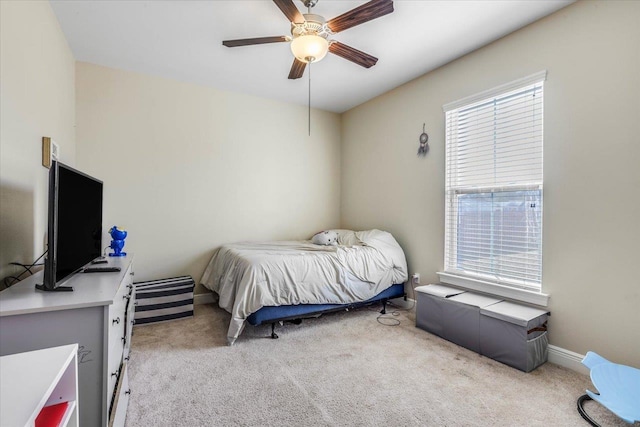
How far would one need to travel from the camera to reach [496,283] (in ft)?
8.55

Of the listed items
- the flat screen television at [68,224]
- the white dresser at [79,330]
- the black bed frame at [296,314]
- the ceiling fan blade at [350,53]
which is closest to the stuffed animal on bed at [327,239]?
the black bed frame at [296,314]

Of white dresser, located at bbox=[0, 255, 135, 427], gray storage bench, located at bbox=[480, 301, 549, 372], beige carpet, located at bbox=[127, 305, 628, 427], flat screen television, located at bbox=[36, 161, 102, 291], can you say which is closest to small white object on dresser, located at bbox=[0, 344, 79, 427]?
white dresser, located at bbox=[0, 255, 135, 427]

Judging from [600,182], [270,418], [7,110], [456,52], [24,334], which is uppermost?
[456,52]

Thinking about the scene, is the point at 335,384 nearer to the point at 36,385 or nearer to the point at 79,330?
the point at 79,330

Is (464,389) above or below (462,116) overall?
below

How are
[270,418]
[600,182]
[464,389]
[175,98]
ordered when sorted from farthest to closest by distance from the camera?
[175,98] → [600,182] → [464,389] → [270,418]

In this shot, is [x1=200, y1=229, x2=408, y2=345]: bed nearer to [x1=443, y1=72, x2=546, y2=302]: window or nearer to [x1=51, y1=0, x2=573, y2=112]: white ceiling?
[x1=443, y1=72, x2=546, y2=302]: window

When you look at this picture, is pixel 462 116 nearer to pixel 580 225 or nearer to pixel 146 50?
pixel 580 225

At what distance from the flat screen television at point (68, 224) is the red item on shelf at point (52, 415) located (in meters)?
0.57

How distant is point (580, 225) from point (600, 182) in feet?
1.03

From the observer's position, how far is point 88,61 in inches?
121

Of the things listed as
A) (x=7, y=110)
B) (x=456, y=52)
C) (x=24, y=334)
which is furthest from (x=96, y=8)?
(x=456, y=52)

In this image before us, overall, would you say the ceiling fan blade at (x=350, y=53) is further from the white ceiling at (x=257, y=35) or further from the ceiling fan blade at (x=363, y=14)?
the white ceiling at (x=257, y=35)

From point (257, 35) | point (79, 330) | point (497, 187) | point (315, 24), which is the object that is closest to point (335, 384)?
point (79, 330)
